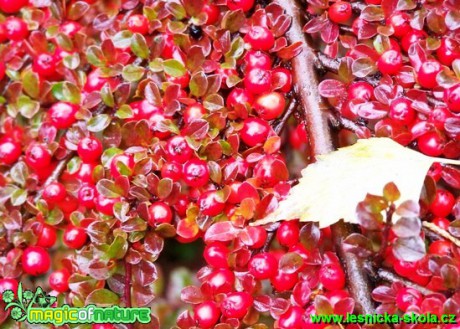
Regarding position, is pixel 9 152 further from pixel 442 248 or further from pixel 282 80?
pixel 442 248

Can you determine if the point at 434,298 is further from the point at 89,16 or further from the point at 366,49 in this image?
the point at 89,16

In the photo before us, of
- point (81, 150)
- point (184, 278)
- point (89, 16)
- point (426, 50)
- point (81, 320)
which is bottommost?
point (184, 278)

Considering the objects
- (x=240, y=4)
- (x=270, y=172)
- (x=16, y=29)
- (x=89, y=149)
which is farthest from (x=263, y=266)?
(x=16, y=29)

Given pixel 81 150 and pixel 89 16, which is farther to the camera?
pixel 89 16

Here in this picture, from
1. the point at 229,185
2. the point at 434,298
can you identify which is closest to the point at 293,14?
the point at 229,185

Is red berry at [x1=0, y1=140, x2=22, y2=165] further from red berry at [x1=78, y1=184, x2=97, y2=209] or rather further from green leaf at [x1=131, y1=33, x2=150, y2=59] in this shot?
green leaf at [x1=131, y1=33, x2=150, y2=59]
